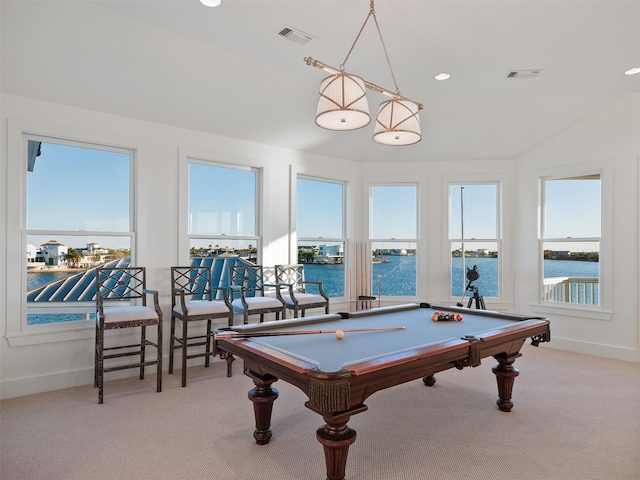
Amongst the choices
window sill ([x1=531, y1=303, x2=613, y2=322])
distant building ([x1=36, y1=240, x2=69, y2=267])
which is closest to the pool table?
distant building ([x1=36, y1=240, x2=69, y2=267])

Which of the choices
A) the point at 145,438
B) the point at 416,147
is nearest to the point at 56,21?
the point at 145,438

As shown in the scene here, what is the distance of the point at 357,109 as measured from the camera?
8.42 feet

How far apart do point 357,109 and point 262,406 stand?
76.8 inches

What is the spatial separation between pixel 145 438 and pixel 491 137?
17.0 feet

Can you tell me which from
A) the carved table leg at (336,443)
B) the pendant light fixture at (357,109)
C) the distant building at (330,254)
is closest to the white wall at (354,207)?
the distant building at (330,254)

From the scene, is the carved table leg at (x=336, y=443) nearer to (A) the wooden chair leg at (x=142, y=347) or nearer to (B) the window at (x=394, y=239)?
(A) the wooden chair leg at (x=142, y=347)

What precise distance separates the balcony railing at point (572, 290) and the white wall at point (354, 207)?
0.18 metres

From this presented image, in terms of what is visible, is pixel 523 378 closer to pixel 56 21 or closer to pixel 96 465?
pixel 96 465

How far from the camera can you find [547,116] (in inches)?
202

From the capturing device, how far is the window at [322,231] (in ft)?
18.8

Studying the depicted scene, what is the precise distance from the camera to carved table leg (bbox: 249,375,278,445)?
262 centimetres

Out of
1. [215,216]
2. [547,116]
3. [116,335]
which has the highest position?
[547,116]

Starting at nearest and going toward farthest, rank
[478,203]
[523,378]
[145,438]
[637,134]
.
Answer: [145,438] → [523,378] → [637,134] → [478,203]

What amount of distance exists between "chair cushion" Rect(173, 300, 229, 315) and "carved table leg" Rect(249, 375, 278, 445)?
147 cm
